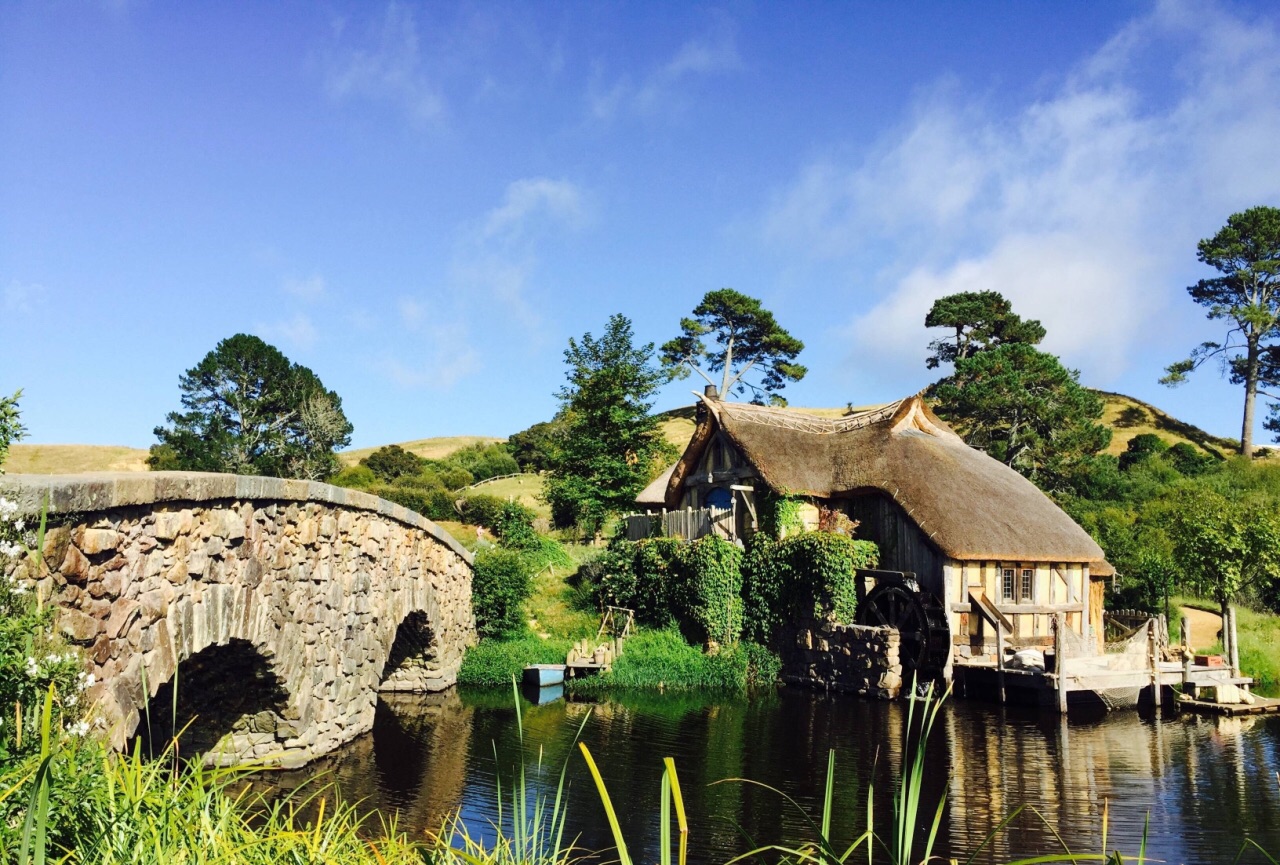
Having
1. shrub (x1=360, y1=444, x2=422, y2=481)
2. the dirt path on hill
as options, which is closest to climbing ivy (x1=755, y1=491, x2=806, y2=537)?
the dirt path on hill

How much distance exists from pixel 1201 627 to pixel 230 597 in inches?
1076

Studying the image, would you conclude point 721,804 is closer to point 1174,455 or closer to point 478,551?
point 478,551

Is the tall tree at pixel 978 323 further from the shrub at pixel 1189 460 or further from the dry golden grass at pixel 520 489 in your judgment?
the dry golden grass at pixel 520 489

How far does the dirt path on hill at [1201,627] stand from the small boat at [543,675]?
56.2 feet

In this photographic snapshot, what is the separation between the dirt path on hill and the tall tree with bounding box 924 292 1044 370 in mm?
25213

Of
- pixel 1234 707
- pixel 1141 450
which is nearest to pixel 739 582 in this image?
pixel 1234 707

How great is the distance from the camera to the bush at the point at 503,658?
2386 cm

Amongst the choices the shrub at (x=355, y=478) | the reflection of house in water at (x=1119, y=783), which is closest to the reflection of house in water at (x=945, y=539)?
the reflection of house in water at (x=1119, y=783)

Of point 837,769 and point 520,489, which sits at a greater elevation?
point 520,489

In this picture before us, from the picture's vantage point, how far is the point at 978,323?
2098 inches

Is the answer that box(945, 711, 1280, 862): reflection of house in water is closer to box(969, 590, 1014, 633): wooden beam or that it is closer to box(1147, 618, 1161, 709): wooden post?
box(1147, 618, 1161, 709): wooden post

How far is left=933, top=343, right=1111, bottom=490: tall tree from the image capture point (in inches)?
1710

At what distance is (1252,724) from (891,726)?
747 cm

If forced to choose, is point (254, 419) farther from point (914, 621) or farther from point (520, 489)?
point (914, 621)
